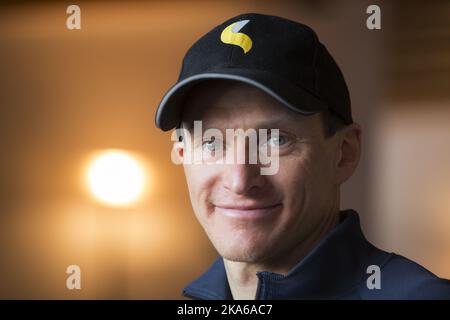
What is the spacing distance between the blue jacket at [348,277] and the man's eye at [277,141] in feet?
0.50

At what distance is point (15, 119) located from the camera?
1.17 meters

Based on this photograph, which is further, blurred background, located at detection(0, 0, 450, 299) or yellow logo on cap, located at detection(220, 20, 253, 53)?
blurred background, located at detection(0, 0, 450, 299)

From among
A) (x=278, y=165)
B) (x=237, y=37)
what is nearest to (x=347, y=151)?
(x=278, y=165)

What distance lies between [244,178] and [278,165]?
0.18 feet

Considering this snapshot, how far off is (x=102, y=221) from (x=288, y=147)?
49 cm

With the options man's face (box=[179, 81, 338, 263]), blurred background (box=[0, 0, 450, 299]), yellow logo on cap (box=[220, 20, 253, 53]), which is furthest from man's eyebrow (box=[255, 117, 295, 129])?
blurred background (box=[0, 0, 450, 299])

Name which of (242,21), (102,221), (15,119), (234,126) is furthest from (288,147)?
(15,119)

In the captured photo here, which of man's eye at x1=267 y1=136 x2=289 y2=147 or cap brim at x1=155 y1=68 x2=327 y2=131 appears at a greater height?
cap brim at x1=155 y1=68 x2=327 y2=131

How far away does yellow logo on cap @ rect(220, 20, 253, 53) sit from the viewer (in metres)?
0.78

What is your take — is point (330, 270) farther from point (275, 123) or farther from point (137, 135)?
point (137, 135)

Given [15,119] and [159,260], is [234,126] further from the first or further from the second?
[15,119]

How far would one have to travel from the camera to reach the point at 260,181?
31.2 inches

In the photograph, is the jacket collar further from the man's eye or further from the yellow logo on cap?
the yellow logo on cap

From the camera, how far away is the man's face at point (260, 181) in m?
0.79
